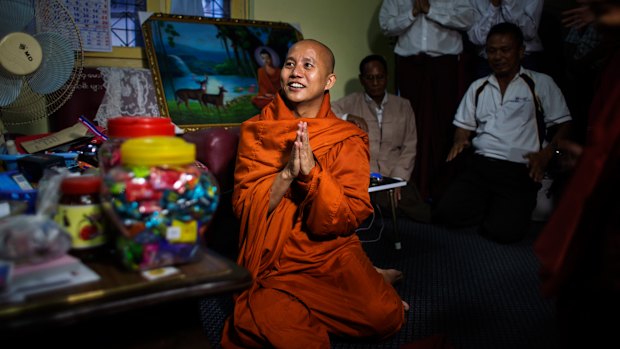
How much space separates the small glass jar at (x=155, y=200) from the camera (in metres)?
0.90

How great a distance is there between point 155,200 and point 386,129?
3.12 metres

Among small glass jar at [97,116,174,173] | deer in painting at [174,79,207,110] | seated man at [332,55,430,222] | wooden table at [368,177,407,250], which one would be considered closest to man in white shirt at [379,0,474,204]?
seated man at [332,55,430,222]

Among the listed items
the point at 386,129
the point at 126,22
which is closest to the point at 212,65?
the point at 126,22

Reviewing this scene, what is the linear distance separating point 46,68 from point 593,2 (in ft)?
5.87

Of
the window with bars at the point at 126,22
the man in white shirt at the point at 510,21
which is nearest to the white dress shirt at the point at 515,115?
the man in white shirt at the point at 510,21

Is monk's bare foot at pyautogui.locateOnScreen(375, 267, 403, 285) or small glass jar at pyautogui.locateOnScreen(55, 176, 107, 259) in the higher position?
small glass jar at pyautogui.locateOnScreen(55, 176, 107, 259)

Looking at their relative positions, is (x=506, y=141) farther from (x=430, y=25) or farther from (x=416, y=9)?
(x=416, y=9)

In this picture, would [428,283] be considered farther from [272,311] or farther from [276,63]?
[276,63]

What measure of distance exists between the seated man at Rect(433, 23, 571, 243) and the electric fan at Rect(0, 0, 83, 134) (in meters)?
2.71

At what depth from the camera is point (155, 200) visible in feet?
3.00

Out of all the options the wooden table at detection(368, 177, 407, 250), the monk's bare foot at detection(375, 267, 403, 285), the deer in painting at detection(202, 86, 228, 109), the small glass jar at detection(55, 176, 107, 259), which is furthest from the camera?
the deer in painting at detection(202, 86, 228, 109)

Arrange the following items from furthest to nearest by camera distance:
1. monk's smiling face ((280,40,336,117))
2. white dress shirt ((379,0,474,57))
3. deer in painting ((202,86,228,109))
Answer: white dress shirt ((379,0,474,57)) < deer in painting ((202,86,228,109)) < monk's smiling face ((280,40,336,117))

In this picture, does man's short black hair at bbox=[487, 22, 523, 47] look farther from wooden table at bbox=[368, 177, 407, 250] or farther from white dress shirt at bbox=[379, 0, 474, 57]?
wooden table at bbox=[368, 177, 407, 250]

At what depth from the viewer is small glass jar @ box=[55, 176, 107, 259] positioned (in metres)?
0.99
